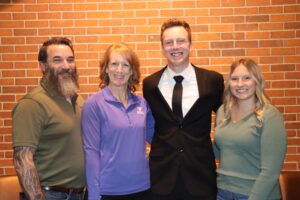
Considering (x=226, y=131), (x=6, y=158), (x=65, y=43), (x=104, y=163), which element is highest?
(x=65, y=43)

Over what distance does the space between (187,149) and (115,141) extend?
48 centimetres

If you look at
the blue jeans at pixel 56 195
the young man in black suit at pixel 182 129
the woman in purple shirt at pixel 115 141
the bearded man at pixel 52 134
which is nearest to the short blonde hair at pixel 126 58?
the woman in purple shirt at pixel 115 141

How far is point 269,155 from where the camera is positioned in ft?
7.34

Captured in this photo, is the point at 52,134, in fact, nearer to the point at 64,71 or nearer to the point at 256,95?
the point at 64,71

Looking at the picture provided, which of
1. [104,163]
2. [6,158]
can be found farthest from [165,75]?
[6,158]

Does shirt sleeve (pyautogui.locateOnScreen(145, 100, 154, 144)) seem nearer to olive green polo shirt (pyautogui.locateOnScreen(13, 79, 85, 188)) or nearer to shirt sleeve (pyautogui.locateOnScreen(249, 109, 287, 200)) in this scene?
olive green polo shirt (pyautogui.locateOnScreen(13, 79, 85, 188))

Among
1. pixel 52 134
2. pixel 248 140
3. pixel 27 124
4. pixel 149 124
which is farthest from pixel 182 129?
pixel 27 124

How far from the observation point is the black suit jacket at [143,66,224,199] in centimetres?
249

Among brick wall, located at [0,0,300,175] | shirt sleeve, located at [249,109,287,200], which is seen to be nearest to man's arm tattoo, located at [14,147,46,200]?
shirt sleeve, located at [249,109,287,200]

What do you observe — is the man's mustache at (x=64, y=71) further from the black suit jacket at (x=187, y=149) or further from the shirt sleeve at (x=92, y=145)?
the black suit jacket at (x=187, y=149)

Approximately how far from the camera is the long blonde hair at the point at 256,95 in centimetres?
235

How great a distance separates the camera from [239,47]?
380 centimetres

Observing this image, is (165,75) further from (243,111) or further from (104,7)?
(104,7)

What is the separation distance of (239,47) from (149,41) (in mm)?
899
